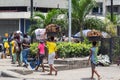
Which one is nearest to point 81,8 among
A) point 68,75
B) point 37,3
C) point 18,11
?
point 68,75

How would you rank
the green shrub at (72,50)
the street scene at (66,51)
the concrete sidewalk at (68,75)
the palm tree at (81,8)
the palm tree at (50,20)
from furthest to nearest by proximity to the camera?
the palm tree at (50,20) → the palm tree at (81,8) → the green shrub at (72,50) → the street scene at (66,51) → the concrete sidewalk at (68,75)

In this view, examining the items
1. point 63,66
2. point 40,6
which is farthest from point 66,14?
point 40,6

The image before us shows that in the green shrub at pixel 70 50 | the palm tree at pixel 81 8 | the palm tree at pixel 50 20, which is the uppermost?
the palm tree at pixel 81 8

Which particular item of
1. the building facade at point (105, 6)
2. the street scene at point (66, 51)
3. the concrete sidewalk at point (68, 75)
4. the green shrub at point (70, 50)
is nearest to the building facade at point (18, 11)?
the building facade at point (105, 6)

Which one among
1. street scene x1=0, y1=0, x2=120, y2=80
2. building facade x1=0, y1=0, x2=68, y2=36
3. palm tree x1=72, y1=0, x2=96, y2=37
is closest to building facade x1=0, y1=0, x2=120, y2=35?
building facade x1=0, y1=0, x2=68, y2=36

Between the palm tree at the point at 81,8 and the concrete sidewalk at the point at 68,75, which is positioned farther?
the palm tree at the point at 81,8

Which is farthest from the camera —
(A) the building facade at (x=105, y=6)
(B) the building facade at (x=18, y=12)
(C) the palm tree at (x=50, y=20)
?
(A) the building facade at (x=105, y=6)

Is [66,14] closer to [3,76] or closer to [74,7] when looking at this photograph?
[74,7]

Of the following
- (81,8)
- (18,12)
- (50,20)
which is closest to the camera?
(81,8)

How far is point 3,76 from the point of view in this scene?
57.6 feet

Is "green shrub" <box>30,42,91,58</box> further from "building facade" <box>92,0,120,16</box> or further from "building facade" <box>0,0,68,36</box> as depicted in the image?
"building facade" <box>92,0,120,16</box>

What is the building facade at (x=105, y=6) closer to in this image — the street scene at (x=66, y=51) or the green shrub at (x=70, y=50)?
the street scene at (x=66, y=51)

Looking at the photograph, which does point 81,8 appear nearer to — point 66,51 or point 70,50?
point 70,50

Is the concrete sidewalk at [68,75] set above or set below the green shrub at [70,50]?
below
